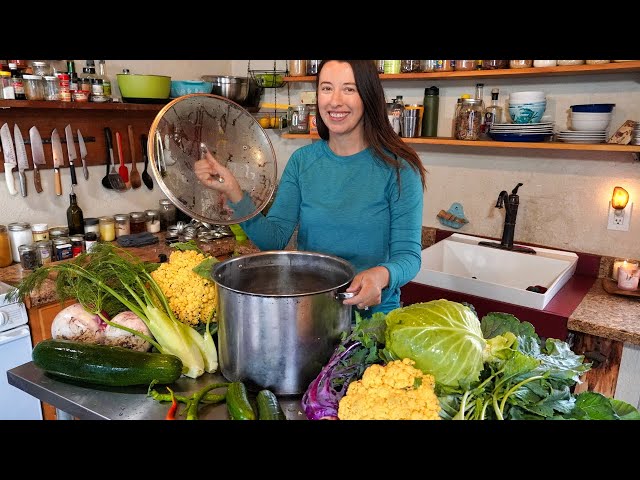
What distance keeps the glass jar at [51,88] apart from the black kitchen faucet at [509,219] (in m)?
2.24

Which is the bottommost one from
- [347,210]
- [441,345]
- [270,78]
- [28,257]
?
[28,257]

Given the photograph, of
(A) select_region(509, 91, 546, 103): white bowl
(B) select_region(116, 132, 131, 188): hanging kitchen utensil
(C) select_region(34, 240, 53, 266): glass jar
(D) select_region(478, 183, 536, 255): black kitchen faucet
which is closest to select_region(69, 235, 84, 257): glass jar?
(C) select_region(34, 240, 53, 266): glass jar

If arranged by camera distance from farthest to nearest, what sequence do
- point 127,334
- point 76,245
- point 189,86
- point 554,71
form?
1. point 189,86
2. point 76,245
3. point 554,71
4. point 127,334

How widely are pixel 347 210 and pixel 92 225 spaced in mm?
1820

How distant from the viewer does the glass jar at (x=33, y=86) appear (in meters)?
2.30

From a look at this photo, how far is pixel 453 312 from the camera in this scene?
2.62 ft

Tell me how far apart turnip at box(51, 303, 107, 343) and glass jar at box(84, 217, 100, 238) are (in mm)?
1772

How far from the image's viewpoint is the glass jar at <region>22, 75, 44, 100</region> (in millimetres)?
2297

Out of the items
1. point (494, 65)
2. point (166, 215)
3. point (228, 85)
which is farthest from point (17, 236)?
point (494, 65)

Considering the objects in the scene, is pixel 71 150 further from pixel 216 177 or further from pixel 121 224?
pixel 216 177

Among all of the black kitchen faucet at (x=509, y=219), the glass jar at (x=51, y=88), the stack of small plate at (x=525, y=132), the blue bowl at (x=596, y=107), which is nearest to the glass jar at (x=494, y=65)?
the stack of small plate at (x=525, y=132)

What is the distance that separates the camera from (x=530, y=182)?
2.36 metres

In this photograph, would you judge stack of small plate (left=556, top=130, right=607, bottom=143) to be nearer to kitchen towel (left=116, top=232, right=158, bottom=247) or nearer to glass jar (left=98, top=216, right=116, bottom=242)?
kitchen towel (left=116, top=232, right=158, bottom=247)

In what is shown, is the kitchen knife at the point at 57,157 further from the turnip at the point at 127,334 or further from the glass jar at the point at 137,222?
the turnip at the point at 127,334
